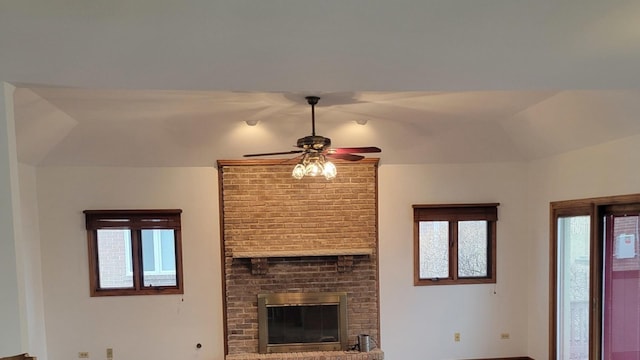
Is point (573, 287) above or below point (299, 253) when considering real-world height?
below

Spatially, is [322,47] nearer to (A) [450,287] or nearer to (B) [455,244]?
(B) [455,244]

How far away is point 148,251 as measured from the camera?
5.47 meters

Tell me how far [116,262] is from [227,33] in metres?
4.19

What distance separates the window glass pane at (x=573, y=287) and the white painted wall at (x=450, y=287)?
0.67 metres

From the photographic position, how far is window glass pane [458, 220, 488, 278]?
18.8 feet

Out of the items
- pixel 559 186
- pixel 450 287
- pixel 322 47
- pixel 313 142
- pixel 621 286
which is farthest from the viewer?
pixel 450 287

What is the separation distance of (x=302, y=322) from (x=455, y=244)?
7.59 ft

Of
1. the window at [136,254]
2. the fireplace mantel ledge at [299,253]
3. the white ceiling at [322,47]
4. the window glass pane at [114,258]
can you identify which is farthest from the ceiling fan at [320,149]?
the window glass pane at [114,258]

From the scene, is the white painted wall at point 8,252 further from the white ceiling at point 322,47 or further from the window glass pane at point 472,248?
the window glass pane at point 472,248

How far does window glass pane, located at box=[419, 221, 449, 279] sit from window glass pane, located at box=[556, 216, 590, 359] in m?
1.35

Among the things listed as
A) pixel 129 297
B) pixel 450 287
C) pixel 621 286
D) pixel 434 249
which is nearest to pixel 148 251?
pixel 129 297

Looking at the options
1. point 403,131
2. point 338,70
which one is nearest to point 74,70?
point 338,70

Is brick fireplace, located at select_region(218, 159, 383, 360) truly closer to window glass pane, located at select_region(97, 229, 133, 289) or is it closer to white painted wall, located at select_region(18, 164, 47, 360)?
window glass pane, located at select_region(97, 229, 133, 289)

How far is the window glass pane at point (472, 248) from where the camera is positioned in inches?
226
